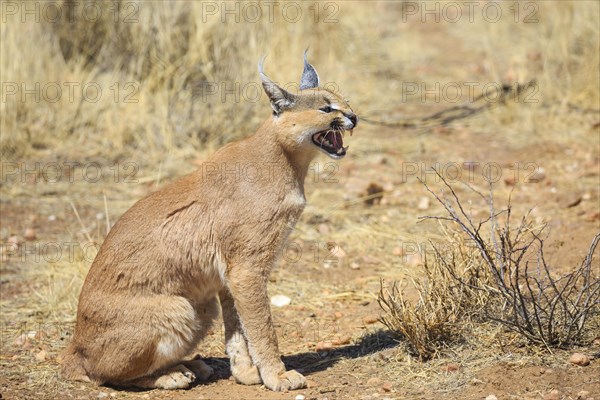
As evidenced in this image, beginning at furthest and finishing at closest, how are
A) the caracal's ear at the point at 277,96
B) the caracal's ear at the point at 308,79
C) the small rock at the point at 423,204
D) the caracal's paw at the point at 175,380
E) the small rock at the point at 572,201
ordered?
the small rock at the point at 423,204
the small rock at the point at 572,201
the caracal's ear at the point at 308,79
the caracal's paw at the point at 175,380
the caracal's ear at the point at 277,96

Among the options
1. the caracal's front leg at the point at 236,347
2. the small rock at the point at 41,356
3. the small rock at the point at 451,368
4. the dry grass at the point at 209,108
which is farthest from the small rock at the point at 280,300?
the small rock at the point at 451,368

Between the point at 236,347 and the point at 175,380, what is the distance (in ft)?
1.47

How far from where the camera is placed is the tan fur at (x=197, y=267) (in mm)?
5410

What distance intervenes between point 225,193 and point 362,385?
1.48 metres

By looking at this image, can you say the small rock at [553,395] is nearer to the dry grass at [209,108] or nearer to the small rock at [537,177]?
the dry grass at [209,108]

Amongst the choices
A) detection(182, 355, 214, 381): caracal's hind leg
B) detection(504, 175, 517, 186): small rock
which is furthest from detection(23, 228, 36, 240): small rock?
detection(504, 175, 517, 186): small rock

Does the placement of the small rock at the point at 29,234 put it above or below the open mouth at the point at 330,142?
below

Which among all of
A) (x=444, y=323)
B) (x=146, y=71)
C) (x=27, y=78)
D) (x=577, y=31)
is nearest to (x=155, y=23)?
(x=146, y=71)

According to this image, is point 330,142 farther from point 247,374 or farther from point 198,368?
point 198,368

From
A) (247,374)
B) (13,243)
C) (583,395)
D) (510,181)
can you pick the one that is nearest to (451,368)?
(583,395)

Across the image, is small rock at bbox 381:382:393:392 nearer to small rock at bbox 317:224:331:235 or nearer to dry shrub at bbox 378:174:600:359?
dry shrub at bbox 378:174:600:359

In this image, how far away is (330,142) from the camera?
5602mm

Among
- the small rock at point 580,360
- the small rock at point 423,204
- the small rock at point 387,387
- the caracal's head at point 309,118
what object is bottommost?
the small rock at point 387,387

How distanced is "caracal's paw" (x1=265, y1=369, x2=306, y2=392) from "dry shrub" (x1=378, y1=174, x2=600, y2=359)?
0.70 m
